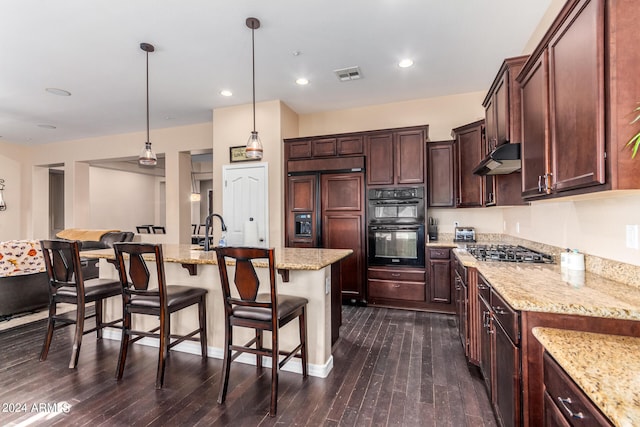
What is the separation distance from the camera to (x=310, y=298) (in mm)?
2582

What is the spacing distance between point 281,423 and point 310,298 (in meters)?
0.89

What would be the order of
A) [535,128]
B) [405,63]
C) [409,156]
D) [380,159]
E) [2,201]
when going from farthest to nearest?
[2,201], [380,159], [409,156], [405,63], [535,128]

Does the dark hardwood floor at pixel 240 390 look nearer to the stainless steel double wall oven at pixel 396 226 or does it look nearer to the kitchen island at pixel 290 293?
the kitchen island at pixel 290 293

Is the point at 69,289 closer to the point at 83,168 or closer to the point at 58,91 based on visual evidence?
the point at 58,91

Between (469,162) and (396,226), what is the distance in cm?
120

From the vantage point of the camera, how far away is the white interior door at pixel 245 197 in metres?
4.89

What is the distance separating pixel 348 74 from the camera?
156 inches

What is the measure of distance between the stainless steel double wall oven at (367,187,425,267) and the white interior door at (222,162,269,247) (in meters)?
1.63

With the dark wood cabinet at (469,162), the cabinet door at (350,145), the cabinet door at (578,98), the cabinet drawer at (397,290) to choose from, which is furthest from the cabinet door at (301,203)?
the cabinet door at (578,98)

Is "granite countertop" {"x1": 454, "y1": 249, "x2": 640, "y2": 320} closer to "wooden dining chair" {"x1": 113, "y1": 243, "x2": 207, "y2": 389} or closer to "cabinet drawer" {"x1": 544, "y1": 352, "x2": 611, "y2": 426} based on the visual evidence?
"cabinet drawer" {"x1": 544, "y1": 352, "x2": 611, "y2": 426}

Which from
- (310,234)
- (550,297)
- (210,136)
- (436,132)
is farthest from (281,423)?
(210,136)

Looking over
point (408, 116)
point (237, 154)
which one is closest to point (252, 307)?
point (237, 154)

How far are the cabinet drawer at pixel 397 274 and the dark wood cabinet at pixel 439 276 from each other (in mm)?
128

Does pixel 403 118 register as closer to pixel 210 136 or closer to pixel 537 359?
pixel 210 136
